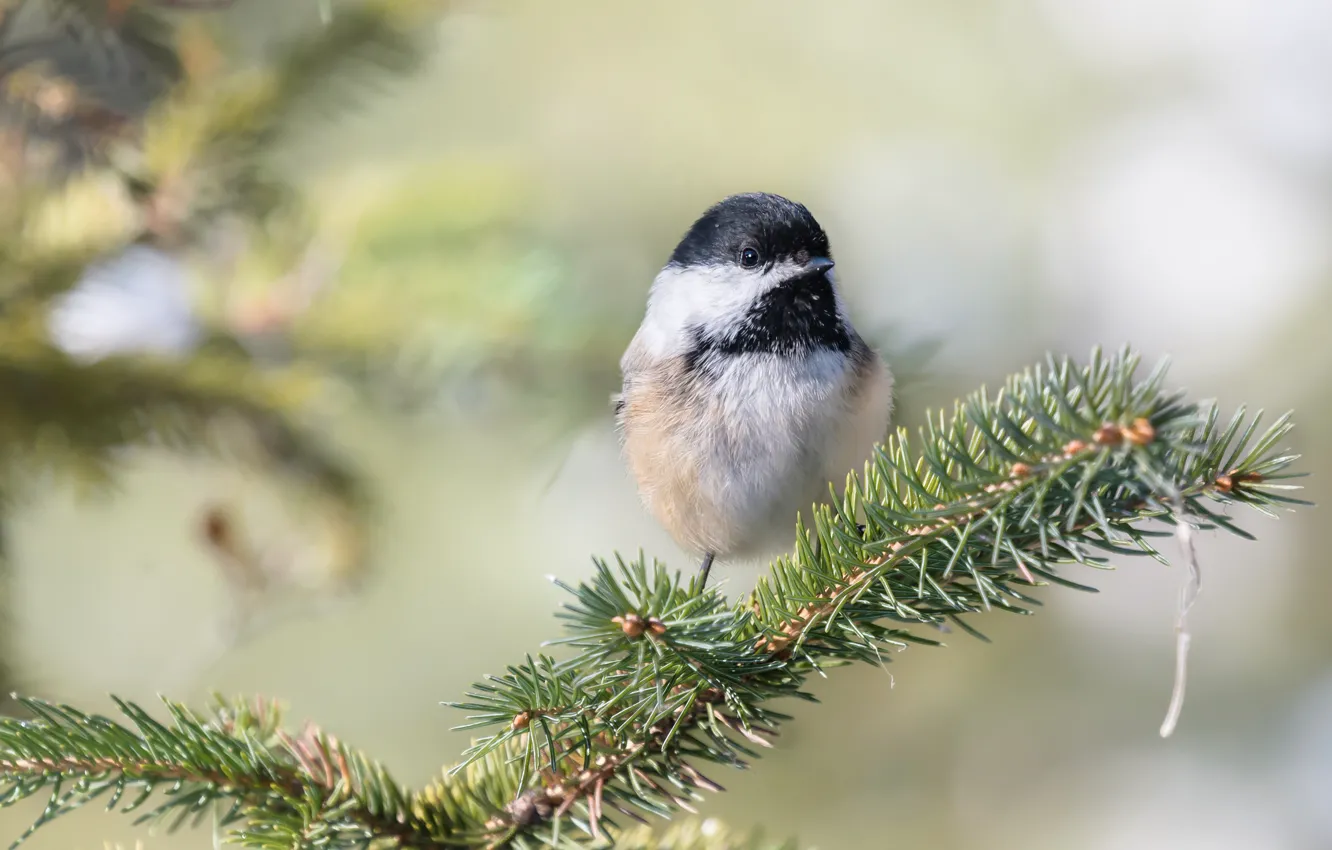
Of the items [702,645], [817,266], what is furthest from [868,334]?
[702,645]

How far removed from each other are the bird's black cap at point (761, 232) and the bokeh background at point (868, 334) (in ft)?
0.86

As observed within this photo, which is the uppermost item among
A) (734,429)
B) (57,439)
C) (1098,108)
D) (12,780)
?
(1098,108)

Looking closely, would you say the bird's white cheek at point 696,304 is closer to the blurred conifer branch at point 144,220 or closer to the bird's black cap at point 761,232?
the bird's black cap at point 761,232

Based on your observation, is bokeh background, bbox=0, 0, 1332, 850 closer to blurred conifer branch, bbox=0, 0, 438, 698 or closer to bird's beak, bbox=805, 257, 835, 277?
blurred conifer branch, bbox=0, 0, 438, 698

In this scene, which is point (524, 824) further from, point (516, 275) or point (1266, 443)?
point (516, 275)

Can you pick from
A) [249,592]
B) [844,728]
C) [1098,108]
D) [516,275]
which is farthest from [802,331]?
[1098,108]

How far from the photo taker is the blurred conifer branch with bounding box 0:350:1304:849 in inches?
27.1

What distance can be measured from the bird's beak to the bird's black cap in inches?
0.5

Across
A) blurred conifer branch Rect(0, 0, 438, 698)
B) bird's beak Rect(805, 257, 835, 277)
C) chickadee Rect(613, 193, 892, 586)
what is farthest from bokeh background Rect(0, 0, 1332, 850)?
bird's beak Rect(805, 257, 835, 277)

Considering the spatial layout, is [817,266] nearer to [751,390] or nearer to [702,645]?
[751,390]

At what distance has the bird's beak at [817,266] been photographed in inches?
49.8

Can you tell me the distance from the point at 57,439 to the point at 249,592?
13.0 inches

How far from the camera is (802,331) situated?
4.22ft

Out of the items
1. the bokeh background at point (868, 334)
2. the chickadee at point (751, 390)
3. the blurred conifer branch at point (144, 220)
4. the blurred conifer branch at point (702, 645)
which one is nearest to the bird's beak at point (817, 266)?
the chickadee at point (751, 390)
